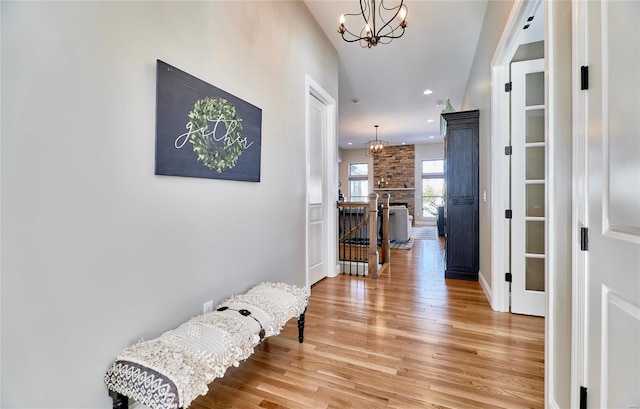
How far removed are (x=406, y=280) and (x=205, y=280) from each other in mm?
2868

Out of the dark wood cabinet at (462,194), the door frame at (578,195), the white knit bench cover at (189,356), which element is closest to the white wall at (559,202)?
the door frame at (578,195)

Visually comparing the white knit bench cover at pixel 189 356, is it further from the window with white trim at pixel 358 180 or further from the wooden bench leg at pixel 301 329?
the window with white trim at pixel 358 180

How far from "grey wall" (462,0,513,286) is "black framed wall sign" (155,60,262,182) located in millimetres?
2446

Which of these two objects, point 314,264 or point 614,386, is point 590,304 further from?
point 314,264

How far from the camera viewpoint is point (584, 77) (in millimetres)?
1075

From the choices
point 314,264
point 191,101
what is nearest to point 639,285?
point 191,101

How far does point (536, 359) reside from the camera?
1.96 metres

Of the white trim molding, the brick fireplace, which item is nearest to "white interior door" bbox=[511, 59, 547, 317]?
the white trim molding

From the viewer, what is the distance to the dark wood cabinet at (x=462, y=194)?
3.77 metres

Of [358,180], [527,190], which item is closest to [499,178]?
[527,190]

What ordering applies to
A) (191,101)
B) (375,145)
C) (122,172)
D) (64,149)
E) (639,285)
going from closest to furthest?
(639,285) < (64,149) < (122,172) < (191,101) < (375,145)

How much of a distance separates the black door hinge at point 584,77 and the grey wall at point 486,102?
1876 millimetres

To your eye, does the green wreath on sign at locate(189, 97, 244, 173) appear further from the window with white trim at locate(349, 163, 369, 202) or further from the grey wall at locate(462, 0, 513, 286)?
the window with white trim at locate(349, 163, 369, 202)

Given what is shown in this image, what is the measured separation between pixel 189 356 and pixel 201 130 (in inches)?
50.7
